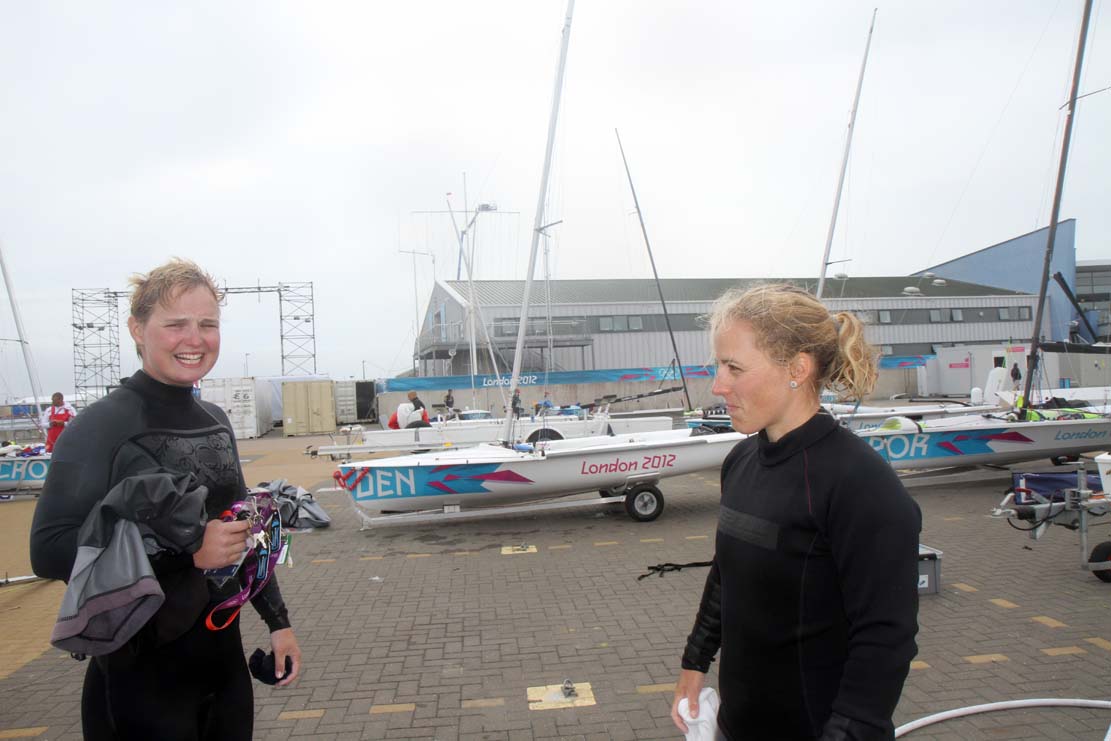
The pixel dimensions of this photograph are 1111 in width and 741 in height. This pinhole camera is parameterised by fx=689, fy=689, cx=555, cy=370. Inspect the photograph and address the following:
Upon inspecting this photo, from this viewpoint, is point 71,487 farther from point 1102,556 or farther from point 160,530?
point 1102,556

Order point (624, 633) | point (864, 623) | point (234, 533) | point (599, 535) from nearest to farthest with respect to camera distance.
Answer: point (864, 623), point (234, 533), point (624, 633), point (599, 535)

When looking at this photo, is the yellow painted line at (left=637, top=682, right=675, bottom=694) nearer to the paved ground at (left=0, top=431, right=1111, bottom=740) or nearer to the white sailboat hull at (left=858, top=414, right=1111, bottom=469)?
the paved ground at (left=0, top=431, right=1111, bottom=740)

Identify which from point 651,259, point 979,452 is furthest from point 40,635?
point 651,259

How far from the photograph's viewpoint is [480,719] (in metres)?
3.51

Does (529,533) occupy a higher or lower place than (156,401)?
lower

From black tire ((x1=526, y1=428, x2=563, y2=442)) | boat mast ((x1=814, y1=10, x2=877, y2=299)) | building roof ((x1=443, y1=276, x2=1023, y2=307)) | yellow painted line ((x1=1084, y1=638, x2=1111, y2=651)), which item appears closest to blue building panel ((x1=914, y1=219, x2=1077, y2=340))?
building roof ((x1=443, y1=276, x2=1023, y2=307))

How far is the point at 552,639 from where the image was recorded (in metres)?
4.59

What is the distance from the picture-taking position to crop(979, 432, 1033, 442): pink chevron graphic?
9.48 meters

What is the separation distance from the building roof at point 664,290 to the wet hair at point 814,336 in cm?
3153

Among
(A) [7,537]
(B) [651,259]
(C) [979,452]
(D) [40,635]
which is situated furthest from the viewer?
(B) [651,259]

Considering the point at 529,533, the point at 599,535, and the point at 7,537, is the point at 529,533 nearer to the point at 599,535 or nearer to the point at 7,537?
the point at 599,535

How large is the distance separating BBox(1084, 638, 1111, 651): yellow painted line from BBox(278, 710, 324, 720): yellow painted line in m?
4.50

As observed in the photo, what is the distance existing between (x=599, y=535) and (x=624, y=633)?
3.07 metres

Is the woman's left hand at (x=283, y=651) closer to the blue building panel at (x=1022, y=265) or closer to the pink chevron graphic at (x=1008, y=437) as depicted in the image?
the pink chevron graphic at (x=1008, y=437)
